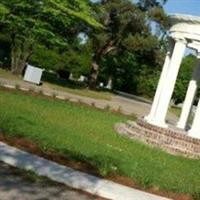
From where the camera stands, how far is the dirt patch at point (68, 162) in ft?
39.7

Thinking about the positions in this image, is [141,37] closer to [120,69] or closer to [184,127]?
[120,69]

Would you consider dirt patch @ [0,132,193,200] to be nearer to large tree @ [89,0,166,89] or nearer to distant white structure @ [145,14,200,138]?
distant white structure @ [145,14,200,138]

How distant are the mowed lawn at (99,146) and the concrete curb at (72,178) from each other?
1065 mm

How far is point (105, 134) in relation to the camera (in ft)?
66.9

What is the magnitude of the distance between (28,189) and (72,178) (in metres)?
1.37

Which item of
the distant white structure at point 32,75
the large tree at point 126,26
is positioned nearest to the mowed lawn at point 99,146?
the distant white structure at point 32,75

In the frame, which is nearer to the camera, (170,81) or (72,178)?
(72,178)

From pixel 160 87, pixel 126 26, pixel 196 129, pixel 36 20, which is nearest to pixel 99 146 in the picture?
pixel 196 129

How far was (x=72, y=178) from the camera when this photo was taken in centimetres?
1108

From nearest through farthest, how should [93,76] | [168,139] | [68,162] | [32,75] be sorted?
[68,162], [168,139], [32,75], [93,76]

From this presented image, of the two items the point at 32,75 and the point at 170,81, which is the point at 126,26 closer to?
the point at 32,75

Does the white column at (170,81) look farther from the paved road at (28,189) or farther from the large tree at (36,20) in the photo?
the large tree at (36,20)

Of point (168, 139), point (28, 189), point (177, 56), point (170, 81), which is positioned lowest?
point (28, 189)

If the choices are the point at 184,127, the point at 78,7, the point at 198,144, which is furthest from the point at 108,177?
the point at 78,7
